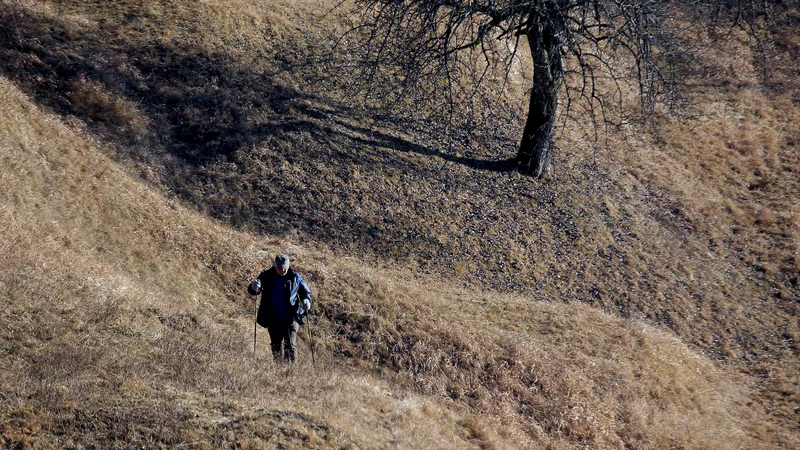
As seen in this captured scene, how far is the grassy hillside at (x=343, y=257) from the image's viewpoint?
739 centimetres

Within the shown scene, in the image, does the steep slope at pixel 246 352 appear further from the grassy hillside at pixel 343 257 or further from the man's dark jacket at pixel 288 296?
the man's dark jacket at pixel 288 296

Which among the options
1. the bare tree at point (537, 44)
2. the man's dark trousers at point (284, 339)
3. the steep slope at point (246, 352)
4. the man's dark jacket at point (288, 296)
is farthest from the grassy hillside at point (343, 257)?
the bare tree at point (537, 44)

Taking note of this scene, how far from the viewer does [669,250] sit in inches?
655

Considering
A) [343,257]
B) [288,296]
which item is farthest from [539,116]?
[288,296]

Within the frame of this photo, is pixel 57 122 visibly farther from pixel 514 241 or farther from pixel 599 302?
pixel 599 302

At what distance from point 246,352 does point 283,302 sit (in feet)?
3.27

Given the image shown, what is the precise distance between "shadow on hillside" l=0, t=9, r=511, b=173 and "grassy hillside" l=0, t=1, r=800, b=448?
0.21 feet

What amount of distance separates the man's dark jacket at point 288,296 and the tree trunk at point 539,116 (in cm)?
859

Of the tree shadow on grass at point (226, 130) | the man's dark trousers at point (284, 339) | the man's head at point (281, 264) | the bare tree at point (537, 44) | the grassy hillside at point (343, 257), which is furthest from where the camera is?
the tree shadow on grass at point (226, 130)

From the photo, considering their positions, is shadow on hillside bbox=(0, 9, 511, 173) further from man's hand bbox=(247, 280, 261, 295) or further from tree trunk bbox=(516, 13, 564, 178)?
man's hand bbox=(247, 280, 261, 295)

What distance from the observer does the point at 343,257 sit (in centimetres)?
1362

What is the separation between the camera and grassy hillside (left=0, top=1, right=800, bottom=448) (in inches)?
291

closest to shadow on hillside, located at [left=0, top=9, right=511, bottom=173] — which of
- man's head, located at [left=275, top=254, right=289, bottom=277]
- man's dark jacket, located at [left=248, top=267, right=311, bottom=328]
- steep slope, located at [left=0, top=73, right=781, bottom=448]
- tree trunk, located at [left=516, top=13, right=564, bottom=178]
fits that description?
tree trunk, located at [left=516, top=13, right=564, bottom=178]

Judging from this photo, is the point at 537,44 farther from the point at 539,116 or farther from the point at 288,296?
the point at 288,296
